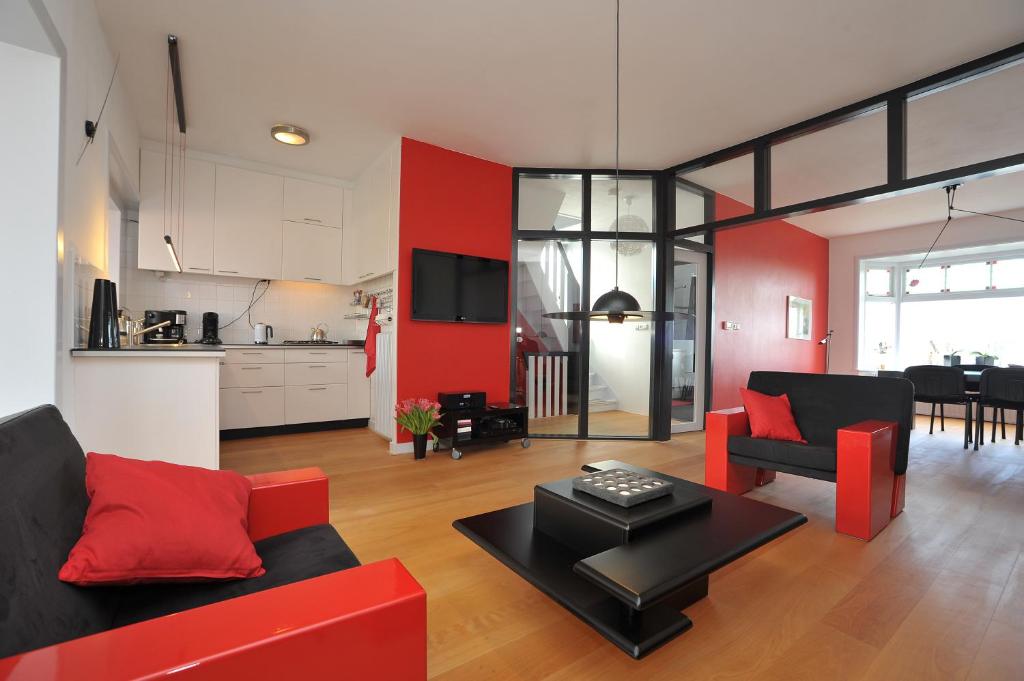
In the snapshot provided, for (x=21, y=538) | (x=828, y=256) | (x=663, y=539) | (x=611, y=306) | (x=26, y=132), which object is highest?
(x=828, y=256)

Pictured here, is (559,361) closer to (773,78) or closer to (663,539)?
(773,78)

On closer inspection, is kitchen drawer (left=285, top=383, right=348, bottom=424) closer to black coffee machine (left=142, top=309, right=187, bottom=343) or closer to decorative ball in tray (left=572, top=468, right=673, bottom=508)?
black coffee machine (left=142, top=309, right=187, bottom=343)

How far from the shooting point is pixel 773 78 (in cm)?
321

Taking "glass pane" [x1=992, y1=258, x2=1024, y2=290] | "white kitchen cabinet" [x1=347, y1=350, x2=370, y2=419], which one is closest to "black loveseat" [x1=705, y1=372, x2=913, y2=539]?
"white kitchen cabinet" [x1=347, y1=350, x2=370, y2=419]

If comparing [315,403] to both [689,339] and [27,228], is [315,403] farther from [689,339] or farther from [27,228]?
[689,339]

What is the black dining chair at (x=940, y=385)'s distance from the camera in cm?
497

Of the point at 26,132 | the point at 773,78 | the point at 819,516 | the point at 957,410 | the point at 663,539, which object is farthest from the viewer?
the point at 957,410

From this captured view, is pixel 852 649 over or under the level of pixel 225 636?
Result: under

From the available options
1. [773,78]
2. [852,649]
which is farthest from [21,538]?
[773,78]

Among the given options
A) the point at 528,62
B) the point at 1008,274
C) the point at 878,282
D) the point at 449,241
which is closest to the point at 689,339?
the point at 449,241

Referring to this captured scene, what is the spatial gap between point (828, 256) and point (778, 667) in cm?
807

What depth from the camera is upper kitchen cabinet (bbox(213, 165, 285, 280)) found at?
→ 4641 mm

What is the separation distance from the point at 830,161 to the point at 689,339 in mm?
2235

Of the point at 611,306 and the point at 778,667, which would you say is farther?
the point at 611,306
